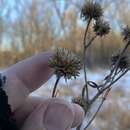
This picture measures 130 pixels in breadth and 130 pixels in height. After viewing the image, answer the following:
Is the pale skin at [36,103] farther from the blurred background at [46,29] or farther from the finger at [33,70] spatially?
the blurred background at [46,29]

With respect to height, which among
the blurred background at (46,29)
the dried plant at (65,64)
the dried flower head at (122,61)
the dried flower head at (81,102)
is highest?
the dried plant at (65,64)

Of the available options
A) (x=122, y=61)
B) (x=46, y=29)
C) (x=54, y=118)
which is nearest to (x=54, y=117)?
(x=54, y=118)

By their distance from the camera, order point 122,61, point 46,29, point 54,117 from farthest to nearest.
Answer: point 46,29, point 122,61, point 54,117

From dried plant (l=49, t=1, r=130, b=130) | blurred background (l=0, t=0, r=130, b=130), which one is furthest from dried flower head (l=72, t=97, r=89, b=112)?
blurred background (l=0, t=0, r=130, b=130)

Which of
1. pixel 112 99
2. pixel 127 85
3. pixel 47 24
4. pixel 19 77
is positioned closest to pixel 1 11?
pixel 47 24

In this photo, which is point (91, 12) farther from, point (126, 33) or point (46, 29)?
point (46, 29)

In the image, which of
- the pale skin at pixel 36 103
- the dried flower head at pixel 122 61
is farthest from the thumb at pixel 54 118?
the dried flower head at pixel 122 61

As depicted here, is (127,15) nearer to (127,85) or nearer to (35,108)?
(127,85)
